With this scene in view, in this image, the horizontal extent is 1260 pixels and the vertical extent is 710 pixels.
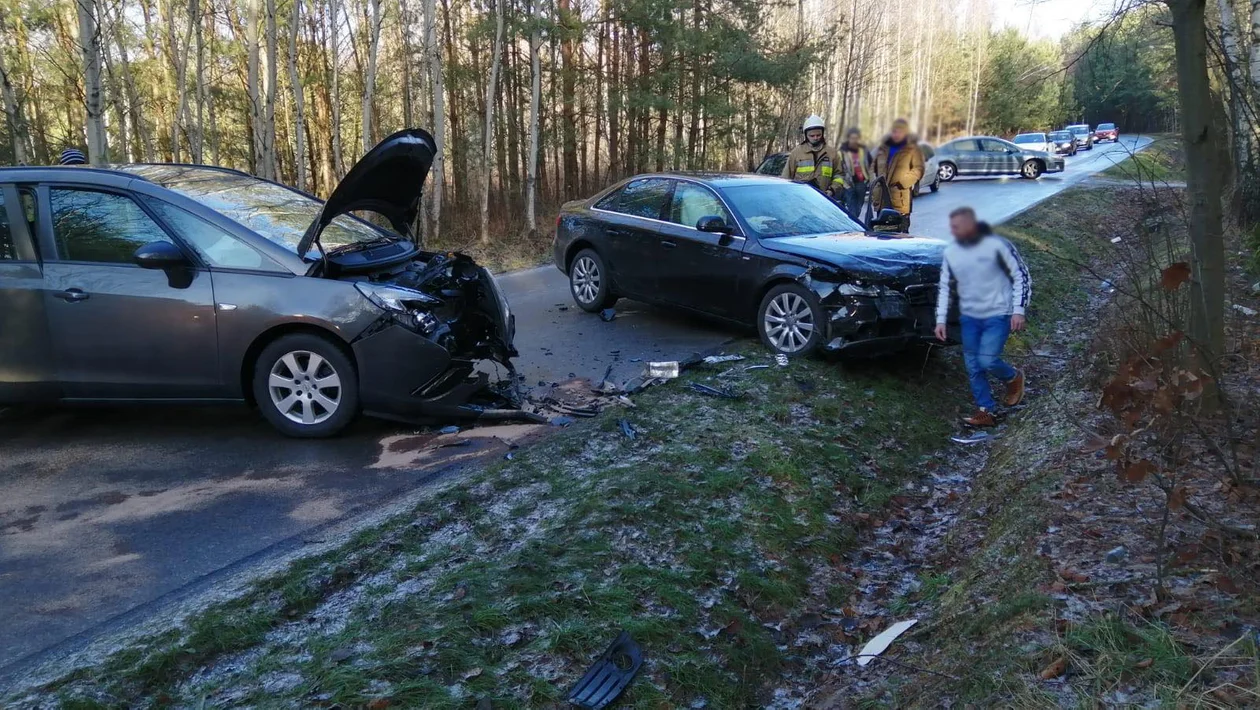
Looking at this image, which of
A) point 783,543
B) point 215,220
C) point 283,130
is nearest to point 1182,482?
point 783,543

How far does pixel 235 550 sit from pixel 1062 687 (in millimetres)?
3704

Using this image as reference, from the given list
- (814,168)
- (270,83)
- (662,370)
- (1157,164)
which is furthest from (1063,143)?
(270,83)

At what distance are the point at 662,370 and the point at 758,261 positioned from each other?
4.61ft

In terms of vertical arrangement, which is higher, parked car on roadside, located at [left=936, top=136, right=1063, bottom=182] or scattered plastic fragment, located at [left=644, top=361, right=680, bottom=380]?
parked car on roadside, located at [left=936, top=136, right=1063, bottom=182]

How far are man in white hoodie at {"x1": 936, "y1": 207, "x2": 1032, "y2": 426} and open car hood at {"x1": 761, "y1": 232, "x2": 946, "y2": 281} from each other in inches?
26.9

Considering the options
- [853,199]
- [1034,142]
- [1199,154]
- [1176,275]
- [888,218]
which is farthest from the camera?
[853,199]

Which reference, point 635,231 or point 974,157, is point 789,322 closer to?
point 635,231

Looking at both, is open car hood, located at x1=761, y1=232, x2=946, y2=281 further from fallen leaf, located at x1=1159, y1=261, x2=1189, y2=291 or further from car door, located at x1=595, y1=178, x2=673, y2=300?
fallen leaf, located at x1=1159, y1=261, x2=1189, y2=291

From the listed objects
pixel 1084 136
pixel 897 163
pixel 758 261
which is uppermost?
pixel 1084 136

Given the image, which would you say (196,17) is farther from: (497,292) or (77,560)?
(77,560)

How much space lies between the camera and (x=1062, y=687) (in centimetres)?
292

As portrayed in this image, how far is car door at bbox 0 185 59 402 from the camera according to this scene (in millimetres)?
5582

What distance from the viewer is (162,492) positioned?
16.6 ft

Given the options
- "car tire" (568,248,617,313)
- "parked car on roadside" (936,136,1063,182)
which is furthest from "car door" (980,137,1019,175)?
"car tire" (568,248,617,313)
